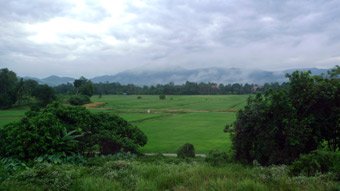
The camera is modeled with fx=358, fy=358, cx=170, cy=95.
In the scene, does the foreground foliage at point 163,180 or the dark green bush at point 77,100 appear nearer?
the foreground foliage at point 163,180

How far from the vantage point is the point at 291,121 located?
12961mm

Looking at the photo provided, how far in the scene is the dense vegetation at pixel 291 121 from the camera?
13.0 metres

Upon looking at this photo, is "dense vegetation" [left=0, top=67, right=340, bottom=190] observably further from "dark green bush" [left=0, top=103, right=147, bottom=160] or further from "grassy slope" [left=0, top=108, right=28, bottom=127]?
"grassy slope" [left=0, top=108, right=28, bottom=127]

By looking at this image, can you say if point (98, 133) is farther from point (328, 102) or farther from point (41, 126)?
point (328, 102)

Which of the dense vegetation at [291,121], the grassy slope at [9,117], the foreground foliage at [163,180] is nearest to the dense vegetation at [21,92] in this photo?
the grassy slope at [9,117]

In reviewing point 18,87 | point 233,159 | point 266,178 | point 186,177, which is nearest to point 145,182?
point 186,177

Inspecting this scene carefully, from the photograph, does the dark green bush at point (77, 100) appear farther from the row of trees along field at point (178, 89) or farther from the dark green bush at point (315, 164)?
the dark green bush at point (315, 164)

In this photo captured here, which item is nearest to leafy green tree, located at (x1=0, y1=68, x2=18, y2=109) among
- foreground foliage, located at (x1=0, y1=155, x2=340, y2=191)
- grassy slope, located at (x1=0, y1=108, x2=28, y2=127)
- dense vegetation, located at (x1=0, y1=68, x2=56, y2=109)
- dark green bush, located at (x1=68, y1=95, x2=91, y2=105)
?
dense vegetation, located at (x1=0, y1=68, x2=56, y2=109)

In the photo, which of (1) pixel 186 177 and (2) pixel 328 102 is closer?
(1) pixel 186 177

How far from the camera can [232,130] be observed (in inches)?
569

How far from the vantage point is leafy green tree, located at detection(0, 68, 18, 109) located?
234 feet

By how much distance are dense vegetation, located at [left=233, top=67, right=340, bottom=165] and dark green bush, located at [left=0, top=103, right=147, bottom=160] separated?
6.73 meters

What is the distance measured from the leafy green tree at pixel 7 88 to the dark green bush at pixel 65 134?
58.2 meters

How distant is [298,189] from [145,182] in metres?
3.00
